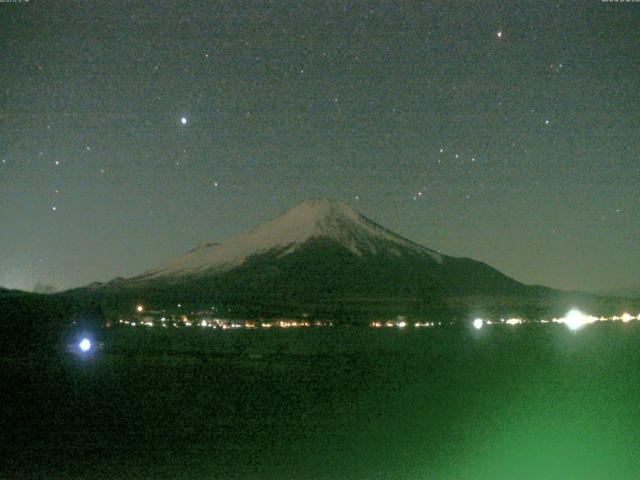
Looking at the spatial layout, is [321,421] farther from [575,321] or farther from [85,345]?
Result: [575,321]

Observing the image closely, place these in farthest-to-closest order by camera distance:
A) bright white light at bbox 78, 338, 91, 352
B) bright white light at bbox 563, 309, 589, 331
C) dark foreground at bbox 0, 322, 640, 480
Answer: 1. bright white light at bbox 563, 309, 589, 331
2. bright white light at bbox 78, 338, 91, 352
3. dark foreground at bbox 0, 322, 640, 480

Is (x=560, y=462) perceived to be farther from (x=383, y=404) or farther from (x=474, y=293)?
(x=474, y=293)

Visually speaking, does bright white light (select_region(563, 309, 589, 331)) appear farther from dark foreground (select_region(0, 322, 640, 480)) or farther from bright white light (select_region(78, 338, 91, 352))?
dark foreground (select_region(0, 322, 640, 480))

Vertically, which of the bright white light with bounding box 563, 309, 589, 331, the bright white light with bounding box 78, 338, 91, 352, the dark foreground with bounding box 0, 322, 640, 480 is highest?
the bright white light with bounding box 563, 309, 589, 331

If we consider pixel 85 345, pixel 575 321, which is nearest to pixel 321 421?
pixel 85 345

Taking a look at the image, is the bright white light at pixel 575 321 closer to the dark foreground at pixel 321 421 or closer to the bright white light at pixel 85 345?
the bright white light at pixel 85 345

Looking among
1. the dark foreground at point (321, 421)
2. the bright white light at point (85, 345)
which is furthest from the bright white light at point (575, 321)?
the dark foreground at point (321, 421)

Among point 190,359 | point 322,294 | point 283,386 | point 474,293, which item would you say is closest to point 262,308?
point 322,294

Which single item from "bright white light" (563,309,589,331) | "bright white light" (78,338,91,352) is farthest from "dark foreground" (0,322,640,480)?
"bright white light" (563,309,589,331)
